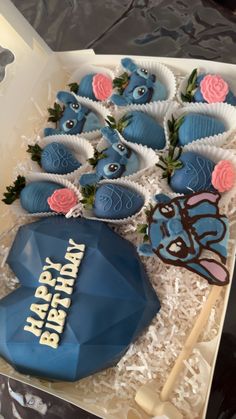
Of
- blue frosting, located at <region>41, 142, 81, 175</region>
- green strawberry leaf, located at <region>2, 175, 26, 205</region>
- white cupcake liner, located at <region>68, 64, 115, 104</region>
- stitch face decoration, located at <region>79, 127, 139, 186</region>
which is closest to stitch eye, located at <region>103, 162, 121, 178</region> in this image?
stitch face decoration, located at <region>79, 127, 139, 186</region>

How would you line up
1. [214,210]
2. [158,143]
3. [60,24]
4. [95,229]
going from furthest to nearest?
[60,24] → [158,143] → [95,229] → [214,210]

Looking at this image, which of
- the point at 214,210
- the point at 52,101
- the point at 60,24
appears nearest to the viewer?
the point at 214,210

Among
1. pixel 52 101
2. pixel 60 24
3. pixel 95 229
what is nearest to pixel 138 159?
pixel 95 229

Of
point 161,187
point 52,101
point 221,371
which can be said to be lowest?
point 221,371

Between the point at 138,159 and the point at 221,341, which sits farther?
the point at 138,159

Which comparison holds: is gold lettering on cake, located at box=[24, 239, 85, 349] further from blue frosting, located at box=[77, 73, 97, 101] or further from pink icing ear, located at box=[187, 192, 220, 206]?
blue frosting, located at box=[77, 73, 97, 101]

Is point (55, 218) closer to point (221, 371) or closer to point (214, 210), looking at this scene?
point (214, 210)

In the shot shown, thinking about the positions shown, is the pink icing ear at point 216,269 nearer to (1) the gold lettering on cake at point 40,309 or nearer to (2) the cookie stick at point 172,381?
(2) the cookie stick at point 172,381
